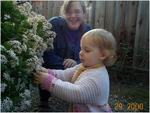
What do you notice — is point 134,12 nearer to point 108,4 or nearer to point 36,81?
point 108,4

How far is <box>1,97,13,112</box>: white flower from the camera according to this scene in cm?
243

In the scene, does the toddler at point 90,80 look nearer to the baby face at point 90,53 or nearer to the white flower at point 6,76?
the baby face at point 90,53

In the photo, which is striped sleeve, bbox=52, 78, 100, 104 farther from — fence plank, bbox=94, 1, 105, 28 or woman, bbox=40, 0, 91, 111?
fence plank, bbox=94, 1, 105, 28

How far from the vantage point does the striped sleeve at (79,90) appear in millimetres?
2840

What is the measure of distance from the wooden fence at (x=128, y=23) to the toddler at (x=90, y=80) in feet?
11.2

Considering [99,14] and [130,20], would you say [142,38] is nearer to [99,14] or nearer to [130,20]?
[130,20]

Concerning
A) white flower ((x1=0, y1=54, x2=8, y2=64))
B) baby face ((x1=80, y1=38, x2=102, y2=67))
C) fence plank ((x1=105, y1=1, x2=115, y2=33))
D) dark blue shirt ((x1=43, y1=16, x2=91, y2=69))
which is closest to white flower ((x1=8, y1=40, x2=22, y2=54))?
white flower ((x1=0, y1=54, x2=8, y2=64))

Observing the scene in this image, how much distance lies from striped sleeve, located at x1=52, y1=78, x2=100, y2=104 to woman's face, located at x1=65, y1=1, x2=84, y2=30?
156cm

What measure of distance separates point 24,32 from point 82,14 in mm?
1467

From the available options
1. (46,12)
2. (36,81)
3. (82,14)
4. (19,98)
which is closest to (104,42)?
(36,81)

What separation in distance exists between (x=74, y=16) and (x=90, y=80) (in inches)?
61.7

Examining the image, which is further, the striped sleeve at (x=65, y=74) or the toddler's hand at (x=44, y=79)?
the striped sleeve at (x=65, y=74)

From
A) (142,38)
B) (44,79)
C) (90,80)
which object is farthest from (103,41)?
(142,38)
